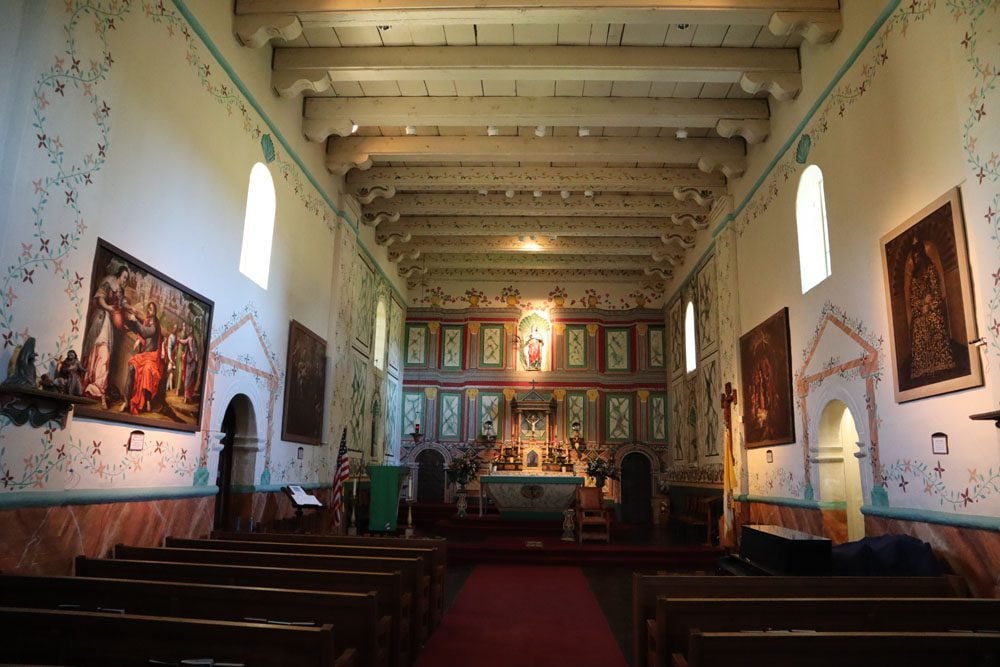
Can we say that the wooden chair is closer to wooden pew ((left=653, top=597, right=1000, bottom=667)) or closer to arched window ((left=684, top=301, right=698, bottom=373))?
arched window ((left=684, top=301, right=698, bottom=373))

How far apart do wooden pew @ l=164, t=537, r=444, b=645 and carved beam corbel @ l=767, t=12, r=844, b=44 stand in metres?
7.52

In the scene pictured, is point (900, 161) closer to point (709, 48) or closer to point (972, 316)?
point (972, 316)

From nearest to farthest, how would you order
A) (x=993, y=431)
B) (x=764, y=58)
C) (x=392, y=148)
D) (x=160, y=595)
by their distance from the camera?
(x=160, y=595) < (x=993, y=431) < (x=764, y=58) < (x=392, y=148)

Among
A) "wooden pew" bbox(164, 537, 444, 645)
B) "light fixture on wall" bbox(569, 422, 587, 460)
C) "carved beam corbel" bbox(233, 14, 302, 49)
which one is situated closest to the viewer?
"wooden pew" bbox(164, 537, 444, 645)

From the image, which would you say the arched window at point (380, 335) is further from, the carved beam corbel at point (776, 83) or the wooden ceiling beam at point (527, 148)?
the carved beam corbel at point (776, 83)

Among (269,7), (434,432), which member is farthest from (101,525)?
(434,432)

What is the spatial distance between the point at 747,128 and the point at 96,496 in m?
10.4

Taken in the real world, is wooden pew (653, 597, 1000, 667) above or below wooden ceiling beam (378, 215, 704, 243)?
below

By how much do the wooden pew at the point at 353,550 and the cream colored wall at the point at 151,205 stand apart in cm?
86

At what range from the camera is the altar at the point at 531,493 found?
14.8 metres

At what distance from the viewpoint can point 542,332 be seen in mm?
20594

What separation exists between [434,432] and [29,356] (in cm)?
1532

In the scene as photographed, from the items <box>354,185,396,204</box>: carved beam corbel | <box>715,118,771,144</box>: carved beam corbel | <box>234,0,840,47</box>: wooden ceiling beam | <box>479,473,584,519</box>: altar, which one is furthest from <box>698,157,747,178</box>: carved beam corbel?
<box>479,473,584,519</box>: altar

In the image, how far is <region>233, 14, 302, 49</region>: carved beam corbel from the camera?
8.62 metres
